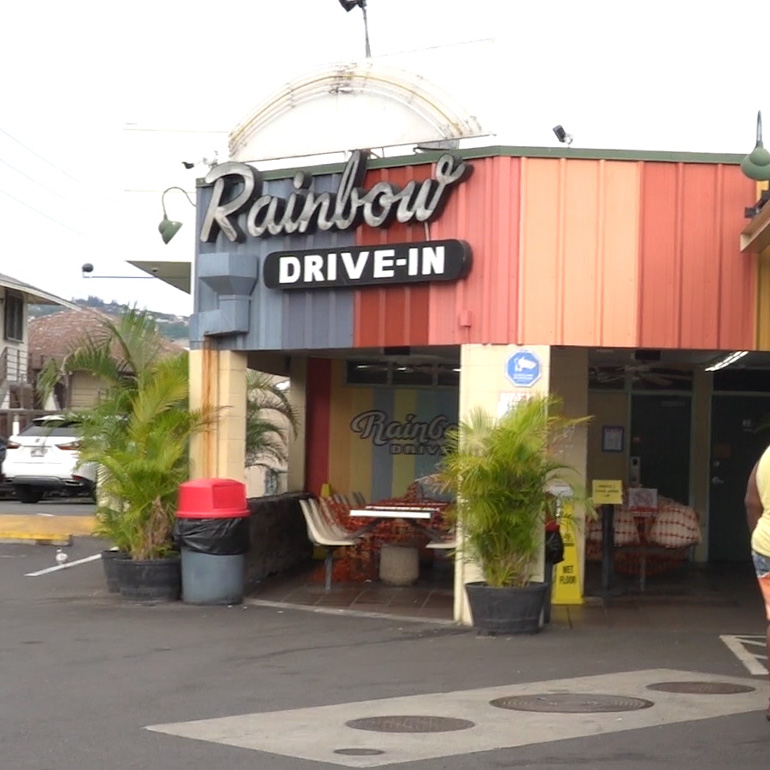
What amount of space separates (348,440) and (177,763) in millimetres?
12351

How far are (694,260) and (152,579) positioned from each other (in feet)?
20.3

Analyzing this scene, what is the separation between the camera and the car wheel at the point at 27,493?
3017 centimetres

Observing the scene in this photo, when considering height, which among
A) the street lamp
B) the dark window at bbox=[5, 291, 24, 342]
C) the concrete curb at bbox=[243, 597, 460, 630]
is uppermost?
the street lamp

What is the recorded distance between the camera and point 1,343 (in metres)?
43.8

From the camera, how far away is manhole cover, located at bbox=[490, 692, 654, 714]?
8.98m

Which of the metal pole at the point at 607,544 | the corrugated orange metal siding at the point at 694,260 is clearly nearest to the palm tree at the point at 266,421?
the metal pole at the point at 607,544

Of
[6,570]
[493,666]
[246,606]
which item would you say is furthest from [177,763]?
[6,570]

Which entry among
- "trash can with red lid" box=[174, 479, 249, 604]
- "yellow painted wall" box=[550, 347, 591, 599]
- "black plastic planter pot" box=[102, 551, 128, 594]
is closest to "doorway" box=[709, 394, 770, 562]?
"yellow painted wall" box=[550, 347, 591, 599]

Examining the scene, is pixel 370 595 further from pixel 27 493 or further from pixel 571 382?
pixel 27 493

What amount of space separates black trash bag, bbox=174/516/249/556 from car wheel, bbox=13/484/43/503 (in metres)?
16.1

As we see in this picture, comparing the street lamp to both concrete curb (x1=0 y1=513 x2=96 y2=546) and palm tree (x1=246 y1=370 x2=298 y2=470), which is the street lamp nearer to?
palm tree (x1=246 y1=370 x2=298 y2=470)

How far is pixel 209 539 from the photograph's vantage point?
48.4 feet

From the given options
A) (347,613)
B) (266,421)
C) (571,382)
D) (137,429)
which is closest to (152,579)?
(137,429)

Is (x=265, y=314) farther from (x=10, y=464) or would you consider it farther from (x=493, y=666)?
(x=10, y=464)
